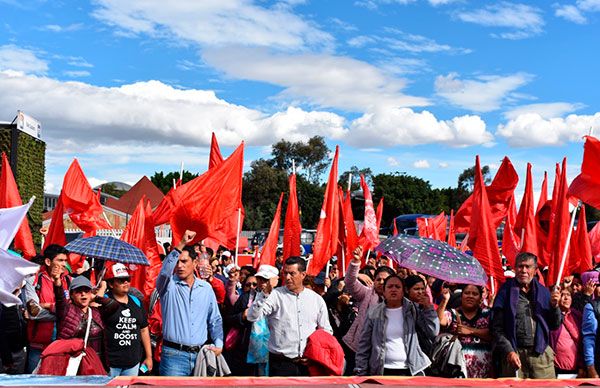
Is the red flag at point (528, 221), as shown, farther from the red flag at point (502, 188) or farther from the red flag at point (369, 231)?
the red flag at point (369, 231)

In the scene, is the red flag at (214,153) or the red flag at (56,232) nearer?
the red flag at (56,232)

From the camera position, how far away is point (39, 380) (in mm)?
3795

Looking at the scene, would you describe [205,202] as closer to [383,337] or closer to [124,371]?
[124,371]

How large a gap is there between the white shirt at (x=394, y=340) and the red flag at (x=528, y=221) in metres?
4.91

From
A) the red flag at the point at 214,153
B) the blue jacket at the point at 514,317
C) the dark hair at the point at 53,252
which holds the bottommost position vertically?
the blue jacket at the point at 514,317

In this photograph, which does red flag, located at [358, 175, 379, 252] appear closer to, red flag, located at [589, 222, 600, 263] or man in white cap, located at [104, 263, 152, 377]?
red flag, located at [589, 222, 600, 263]

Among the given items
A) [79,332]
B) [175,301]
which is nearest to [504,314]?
[175,301]

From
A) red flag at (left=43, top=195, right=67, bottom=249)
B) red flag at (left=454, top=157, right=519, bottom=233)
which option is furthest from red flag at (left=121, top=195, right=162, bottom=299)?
red flag at (left=454, top=157, right=519, bottom=233)

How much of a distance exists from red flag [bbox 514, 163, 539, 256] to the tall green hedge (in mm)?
10463

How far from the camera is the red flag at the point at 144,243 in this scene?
8.03 m

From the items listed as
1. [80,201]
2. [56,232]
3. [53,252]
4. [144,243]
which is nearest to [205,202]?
[144,243]

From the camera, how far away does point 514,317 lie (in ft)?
16.7

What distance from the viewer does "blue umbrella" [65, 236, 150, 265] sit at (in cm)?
542

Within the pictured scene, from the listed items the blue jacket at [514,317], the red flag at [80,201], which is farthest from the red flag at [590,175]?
the red flag at [80,201]
